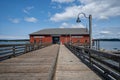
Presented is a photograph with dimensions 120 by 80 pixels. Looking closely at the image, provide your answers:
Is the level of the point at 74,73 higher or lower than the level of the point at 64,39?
lower

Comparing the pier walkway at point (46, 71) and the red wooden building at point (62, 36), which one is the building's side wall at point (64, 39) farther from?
the pier walkway at point (46, 71)

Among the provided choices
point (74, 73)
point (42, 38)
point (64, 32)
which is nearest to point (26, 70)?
point (74, 73)

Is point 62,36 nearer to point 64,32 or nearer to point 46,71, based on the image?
point 64,32

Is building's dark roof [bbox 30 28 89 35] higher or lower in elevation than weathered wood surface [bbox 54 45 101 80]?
higher

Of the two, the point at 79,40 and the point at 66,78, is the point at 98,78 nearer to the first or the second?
the point at 66,78

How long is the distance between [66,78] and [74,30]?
234ft

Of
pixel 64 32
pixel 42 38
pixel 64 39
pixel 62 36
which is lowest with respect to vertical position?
pixel 64 39

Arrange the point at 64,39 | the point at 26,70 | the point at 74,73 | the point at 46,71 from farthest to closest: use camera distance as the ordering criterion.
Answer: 1. the point at 64,39
2. the point at 26,70
3. the point at 46,71
4. the point at 74,73

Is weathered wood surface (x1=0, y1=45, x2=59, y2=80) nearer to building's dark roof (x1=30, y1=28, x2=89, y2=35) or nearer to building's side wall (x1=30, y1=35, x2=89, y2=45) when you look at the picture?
building's side wall (x1=30, y1=35, x2=89, y2=45)

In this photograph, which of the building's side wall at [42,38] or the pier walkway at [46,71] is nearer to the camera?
the pier walkway at [46,71]

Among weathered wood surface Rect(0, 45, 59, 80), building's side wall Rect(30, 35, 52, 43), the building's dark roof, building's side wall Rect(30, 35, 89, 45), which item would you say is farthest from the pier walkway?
building's side wall Rect(30, 35, 52, 43)

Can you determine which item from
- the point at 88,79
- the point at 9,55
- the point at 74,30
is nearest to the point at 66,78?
the point at 88,79

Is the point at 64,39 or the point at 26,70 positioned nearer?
the point at 26,70

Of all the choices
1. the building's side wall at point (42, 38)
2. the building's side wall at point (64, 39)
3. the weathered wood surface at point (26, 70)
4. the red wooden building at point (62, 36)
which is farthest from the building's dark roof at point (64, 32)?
the weathered wood surface at point (26, 70)
